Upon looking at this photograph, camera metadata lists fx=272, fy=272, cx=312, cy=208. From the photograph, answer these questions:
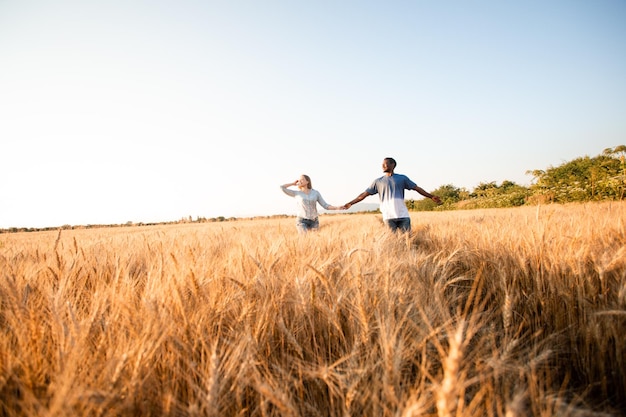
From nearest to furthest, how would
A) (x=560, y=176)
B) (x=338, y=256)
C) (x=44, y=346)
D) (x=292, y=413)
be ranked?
(x=292, y=413)
(x=44, y=346)
(x=338, y=256)
(x=560, y=176)

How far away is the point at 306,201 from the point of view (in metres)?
6.33

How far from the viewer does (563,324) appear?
1282 millimetres

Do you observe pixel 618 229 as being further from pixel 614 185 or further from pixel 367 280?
pixel 614 185

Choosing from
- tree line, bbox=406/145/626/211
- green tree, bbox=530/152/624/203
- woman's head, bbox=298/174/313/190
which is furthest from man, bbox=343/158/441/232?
green tree, bbox=530/152/624/203

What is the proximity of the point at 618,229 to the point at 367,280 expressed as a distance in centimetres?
254

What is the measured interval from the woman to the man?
141 cm

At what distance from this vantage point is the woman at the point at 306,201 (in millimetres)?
6309

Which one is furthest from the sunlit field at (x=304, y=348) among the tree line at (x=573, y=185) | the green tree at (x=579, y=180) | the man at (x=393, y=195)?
the green tree at (x=579, y=180)

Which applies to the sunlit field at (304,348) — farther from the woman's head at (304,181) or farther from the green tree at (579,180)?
the green tree at (579,180)

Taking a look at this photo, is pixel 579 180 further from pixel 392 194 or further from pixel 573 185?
pixel 392 194

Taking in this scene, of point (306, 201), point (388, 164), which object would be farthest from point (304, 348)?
point (306, 201)

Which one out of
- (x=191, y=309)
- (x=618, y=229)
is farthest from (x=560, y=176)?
(x=191, y=309)

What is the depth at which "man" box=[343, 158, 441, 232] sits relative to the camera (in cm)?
502

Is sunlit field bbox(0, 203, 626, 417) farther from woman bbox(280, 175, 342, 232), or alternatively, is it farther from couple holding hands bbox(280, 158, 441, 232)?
woman bbox(280, 175, 342, 232)
